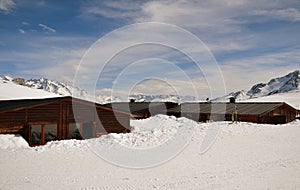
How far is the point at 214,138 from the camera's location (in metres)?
23.6

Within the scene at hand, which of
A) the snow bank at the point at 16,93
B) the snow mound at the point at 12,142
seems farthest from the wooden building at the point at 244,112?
the snow bank at the point at 16,93

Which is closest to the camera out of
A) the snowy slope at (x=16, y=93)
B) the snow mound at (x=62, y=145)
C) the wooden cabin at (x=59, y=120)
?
the snow mound at (x=62, y=145)

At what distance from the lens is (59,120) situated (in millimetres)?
23922

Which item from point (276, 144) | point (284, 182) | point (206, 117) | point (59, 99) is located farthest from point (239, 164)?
point (206, 117)

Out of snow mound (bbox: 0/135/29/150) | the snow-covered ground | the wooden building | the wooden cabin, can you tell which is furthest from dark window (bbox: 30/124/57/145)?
the wooden building

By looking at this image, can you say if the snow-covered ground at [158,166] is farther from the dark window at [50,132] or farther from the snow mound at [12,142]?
the dark window at [50,132]

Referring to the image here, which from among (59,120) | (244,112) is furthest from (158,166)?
(244,112)

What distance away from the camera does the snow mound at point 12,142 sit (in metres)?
19.5

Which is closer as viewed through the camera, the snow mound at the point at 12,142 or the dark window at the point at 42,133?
the snow mound at the point at 12,142

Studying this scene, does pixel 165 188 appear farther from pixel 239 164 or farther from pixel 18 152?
pixel 18 152

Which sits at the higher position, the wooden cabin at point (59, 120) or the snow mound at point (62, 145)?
the wooden cabin at point (59, 120)

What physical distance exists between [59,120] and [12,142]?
4667 millimetres

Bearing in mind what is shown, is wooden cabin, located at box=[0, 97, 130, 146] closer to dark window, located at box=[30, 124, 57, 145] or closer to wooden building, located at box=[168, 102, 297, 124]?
dark window, located at box=[30, 124, 57, 145]

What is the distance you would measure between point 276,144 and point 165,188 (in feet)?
45.7
